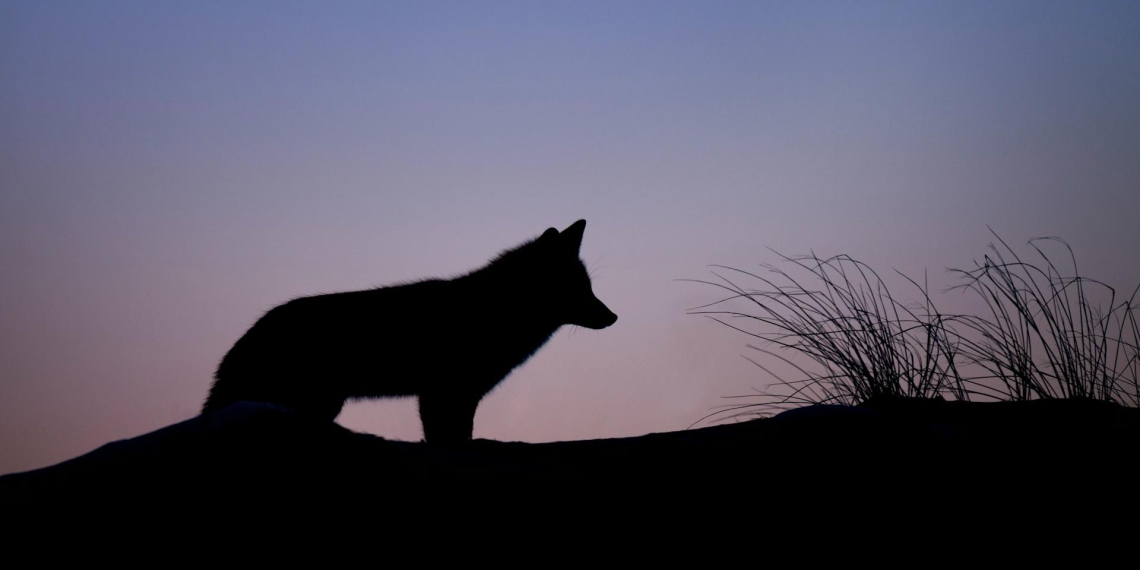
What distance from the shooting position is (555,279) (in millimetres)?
3676

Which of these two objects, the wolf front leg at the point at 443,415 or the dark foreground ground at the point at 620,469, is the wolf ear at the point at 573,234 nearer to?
the wolf front leg at the point at 443,415

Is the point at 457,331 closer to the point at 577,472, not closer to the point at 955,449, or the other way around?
the point at 577,472

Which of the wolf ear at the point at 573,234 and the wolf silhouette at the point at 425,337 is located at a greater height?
the wolf ear at the point at 573,234

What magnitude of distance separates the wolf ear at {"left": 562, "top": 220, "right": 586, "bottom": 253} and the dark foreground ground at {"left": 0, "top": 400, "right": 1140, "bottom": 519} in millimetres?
1916

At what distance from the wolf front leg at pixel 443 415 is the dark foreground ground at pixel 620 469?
1422 millimetres

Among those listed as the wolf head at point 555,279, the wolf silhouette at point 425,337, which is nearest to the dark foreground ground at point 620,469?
the wolf silhouette at point 425,337

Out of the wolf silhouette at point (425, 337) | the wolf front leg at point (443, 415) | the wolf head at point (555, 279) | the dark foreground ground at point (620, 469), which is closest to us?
the dark foreground ground at point (620, 469)

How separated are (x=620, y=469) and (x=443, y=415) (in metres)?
1.90

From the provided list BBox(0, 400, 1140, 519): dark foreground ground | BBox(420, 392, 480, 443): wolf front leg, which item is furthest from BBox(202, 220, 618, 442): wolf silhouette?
BBox(0, 400, 1140, 519): dark foreground ground

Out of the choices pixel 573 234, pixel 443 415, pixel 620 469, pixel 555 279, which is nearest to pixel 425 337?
pixel 443 415

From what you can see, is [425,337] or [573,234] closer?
[425,337]

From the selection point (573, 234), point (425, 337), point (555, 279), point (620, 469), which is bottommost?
point (620, 469)

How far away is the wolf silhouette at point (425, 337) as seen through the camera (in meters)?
2.97

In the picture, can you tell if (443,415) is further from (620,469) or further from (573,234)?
(620,469)
